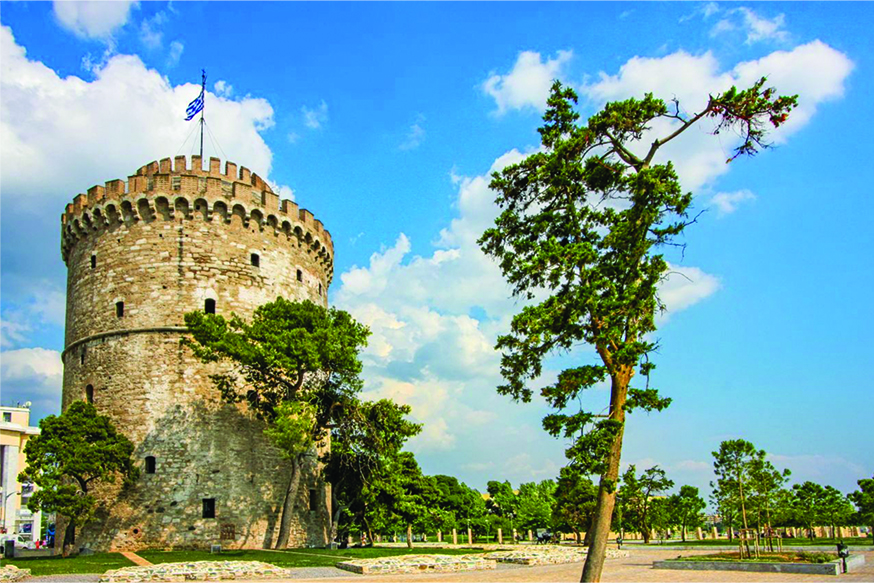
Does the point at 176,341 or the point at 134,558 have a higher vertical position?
the point at 176,341

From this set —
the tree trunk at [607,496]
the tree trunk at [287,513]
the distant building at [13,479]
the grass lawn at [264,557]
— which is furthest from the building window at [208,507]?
the distant building at [13,479]

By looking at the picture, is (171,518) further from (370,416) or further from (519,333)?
(519,333)

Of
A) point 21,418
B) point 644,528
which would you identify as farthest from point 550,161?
point 21,418

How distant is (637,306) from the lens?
13.7 meters

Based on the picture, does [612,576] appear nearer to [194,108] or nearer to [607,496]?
[607,496]

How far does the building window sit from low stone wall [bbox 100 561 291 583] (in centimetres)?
1067

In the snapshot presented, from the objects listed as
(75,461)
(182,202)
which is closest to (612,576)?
(75,461)

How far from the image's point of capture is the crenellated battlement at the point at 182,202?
32.9 m

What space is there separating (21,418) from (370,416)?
86979mm

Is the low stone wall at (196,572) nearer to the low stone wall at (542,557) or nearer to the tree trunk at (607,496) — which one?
the low stone wall at (542,557)

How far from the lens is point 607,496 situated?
13312 mm

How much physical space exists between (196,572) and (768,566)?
15.7 m

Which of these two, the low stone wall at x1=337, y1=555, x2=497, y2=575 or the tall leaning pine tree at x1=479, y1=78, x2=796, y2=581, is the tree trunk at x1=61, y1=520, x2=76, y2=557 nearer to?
the low stone wall at x1=337, y1=555, x2=497, y2=575

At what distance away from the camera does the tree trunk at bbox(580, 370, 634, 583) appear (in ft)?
42.0
